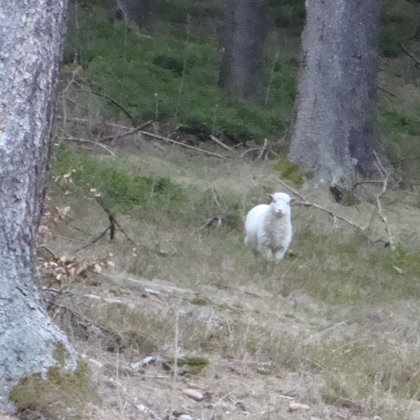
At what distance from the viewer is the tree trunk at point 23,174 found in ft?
15.9

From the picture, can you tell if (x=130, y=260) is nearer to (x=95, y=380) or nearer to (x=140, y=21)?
(x=95, y=380)

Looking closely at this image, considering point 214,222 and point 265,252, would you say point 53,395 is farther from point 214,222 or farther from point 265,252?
point 214,222

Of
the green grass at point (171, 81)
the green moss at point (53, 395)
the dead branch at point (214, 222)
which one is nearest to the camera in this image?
the green moss at point (53, 395)

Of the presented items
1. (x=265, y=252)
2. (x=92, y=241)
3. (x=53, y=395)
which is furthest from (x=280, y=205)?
(x=53, y=395)

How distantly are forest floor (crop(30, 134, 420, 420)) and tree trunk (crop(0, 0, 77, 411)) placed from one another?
1.29ft

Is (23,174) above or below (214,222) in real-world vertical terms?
above

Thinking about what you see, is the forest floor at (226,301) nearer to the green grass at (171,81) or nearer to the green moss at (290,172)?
the green moss at (290,172)

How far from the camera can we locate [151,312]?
23.5 ft

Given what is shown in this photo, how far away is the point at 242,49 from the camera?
1923 cm

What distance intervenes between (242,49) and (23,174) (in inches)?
580

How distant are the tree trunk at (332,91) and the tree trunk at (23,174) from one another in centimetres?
847

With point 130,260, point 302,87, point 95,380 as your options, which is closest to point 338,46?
point 302,87

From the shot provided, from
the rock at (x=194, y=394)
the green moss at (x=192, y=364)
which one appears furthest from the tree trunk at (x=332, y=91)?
the rock at (x=194, y=394)

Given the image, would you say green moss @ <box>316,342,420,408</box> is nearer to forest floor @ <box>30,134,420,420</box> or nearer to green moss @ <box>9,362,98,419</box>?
forest floor @ <box>30,134,420,420</box>
